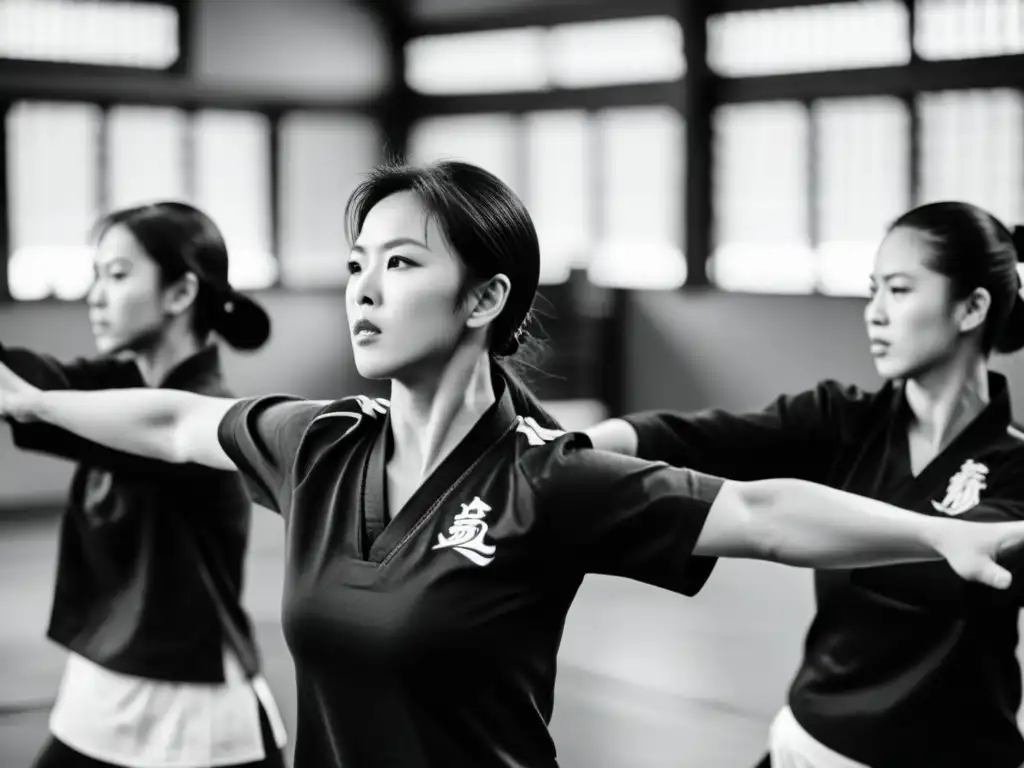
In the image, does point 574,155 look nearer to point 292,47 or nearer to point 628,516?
point 292,47

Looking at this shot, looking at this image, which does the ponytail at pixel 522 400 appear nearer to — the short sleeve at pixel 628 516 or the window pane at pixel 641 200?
the short sleeve at pixel 628 516

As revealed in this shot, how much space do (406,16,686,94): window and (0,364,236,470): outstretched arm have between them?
724 cm

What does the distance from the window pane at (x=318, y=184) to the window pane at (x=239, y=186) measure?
0.14 metres

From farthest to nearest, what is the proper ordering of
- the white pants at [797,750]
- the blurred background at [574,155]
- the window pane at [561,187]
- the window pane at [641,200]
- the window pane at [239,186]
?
1. the window pane at [561,187]
2. the window pane at [239,186]
3. the window pane at [641,200]
4. the blurred background at [574,155]
5. the white pants at [797,750]

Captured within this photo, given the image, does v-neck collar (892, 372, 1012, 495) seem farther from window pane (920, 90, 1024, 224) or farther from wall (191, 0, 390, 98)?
wall (191, 0, 390, 98)

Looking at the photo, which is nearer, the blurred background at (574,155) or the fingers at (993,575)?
the fingers at (993,575)

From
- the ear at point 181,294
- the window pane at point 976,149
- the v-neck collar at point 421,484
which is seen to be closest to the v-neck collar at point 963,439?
the v-neck collar at point 421,484

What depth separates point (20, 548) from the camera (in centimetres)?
723

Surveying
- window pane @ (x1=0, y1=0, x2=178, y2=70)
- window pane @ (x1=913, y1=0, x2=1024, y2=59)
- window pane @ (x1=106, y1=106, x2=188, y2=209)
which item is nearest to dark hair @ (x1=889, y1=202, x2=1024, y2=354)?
window pane @ (x1=913, y1=0, x2=1024, y2=59)

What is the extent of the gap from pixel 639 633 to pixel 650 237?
4.31 m

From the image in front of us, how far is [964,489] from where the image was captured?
2547mm

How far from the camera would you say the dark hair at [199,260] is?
3000 millimetres

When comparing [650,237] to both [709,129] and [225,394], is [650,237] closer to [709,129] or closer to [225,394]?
[709,129]

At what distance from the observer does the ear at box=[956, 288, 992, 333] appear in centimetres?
264
